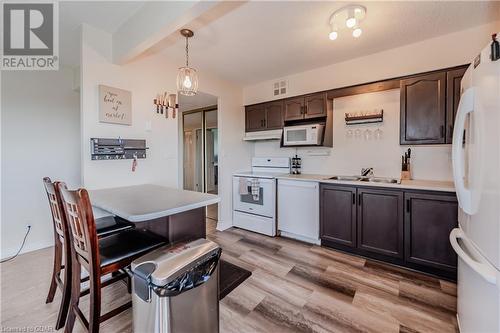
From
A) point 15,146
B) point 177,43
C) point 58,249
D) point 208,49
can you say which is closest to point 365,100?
point 208,49

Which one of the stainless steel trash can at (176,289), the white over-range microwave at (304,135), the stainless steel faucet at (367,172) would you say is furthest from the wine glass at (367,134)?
the stainless steel trash can at (176,289)

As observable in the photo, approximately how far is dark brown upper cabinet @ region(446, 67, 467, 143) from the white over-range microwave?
137 centimetres

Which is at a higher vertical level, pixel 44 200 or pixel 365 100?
pixel 365 100

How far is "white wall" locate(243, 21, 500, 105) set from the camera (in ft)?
7.46

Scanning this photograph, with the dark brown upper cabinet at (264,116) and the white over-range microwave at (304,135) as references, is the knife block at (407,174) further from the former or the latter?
the dark brown upper cabinet at (264,116)

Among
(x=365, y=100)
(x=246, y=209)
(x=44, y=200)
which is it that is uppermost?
(x=365, y=100)

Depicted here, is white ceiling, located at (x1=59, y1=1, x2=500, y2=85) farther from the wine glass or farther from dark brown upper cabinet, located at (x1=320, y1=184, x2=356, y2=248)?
dark brown upper cabinet, located at (x1=320, y1=184, x2=356, y2=248)

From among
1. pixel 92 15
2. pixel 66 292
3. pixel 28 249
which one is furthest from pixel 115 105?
pixel 28 249

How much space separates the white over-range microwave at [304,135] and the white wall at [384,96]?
0.33 meters

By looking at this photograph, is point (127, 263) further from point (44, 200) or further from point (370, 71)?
point (370, 71)

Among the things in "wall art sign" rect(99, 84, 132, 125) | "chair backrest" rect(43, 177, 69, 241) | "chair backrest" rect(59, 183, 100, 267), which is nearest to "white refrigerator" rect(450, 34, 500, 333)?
"chair backrest" rect(59, 183, 100, 267)

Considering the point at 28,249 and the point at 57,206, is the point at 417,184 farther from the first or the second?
the point at 28,249

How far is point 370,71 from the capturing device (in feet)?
9.34

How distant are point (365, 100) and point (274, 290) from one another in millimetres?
2724
